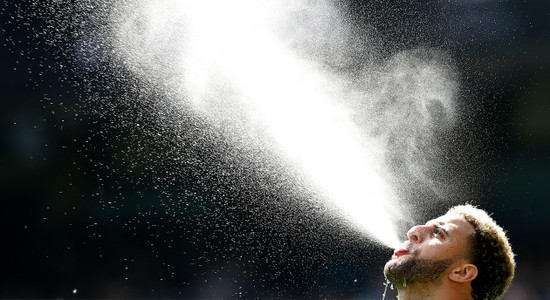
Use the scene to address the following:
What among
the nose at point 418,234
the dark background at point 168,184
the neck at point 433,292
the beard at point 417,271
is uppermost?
the dark background at point 168,184

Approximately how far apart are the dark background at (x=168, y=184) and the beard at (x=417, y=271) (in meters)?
6.13

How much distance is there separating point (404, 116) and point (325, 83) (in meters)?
1.17

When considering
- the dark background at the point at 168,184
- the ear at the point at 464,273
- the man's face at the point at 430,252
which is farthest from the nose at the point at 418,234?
the dark background at the point at 168,184

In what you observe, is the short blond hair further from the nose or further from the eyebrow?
the nose

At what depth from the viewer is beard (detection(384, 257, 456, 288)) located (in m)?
4.38

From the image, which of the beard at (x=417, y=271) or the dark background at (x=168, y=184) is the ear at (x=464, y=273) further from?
the dark background at (x=168, y=184)

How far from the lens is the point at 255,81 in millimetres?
6941

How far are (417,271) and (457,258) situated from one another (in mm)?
367

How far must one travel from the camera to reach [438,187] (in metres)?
8.77

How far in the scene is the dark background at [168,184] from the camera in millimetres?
12578

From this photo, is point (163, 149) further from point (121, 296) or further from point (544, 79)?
point (544, 79)

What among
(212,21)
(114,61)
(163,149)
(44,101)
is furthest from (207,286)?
(212,21)

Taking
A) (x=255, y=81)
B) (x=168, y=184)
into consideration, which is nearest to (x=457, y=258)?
(x=255, y=81)

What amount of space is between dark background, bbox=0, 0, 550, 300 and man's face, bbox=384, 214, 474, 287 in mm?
6024
